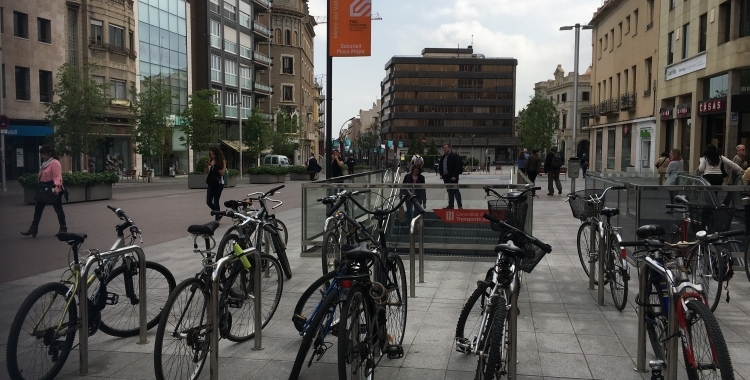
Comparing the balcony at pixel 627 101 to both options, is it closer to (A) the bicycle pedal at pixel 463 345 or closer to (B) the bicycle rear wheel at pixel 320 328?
(A) the bicycle pedal at pixel 463 345

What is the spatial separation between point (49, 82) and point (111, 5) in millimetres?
12925

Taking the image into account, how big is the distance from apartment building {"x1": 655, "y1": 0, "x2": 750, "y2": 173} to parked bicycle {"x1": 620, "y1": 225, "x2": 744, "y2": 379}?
2409 cm

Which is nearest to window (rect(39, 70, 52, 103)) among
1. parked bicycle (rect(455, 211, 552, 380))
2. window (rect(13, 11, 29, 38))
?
window (rect(13, 11, 29, 38))

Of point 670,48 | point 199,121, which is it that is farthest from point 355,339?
point 199,121

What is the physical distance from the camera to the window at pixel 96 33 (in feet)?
117

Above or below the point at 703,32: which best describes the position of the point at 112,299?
below

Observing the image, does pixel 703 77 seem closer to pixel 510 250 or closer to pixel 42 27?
pixel 42 27

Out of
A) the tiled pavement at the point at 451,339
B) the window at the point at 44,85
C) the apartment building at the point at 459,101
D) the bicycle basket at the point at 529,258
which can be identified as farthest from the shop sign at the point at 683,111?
the apartment building at the point at 459,101

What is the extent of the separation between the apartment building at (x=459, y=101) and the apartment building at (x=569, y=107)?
1074 inches

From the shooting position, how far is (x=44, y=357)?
4.97 m

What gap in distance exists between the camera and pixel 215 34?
204 feet

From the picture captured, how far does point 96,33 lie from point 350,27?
2857 cm

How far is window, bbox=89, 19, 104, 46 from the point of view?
35.6 metres

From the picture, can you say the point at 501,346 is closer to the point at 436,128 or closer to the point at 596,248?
the point at 596,248
